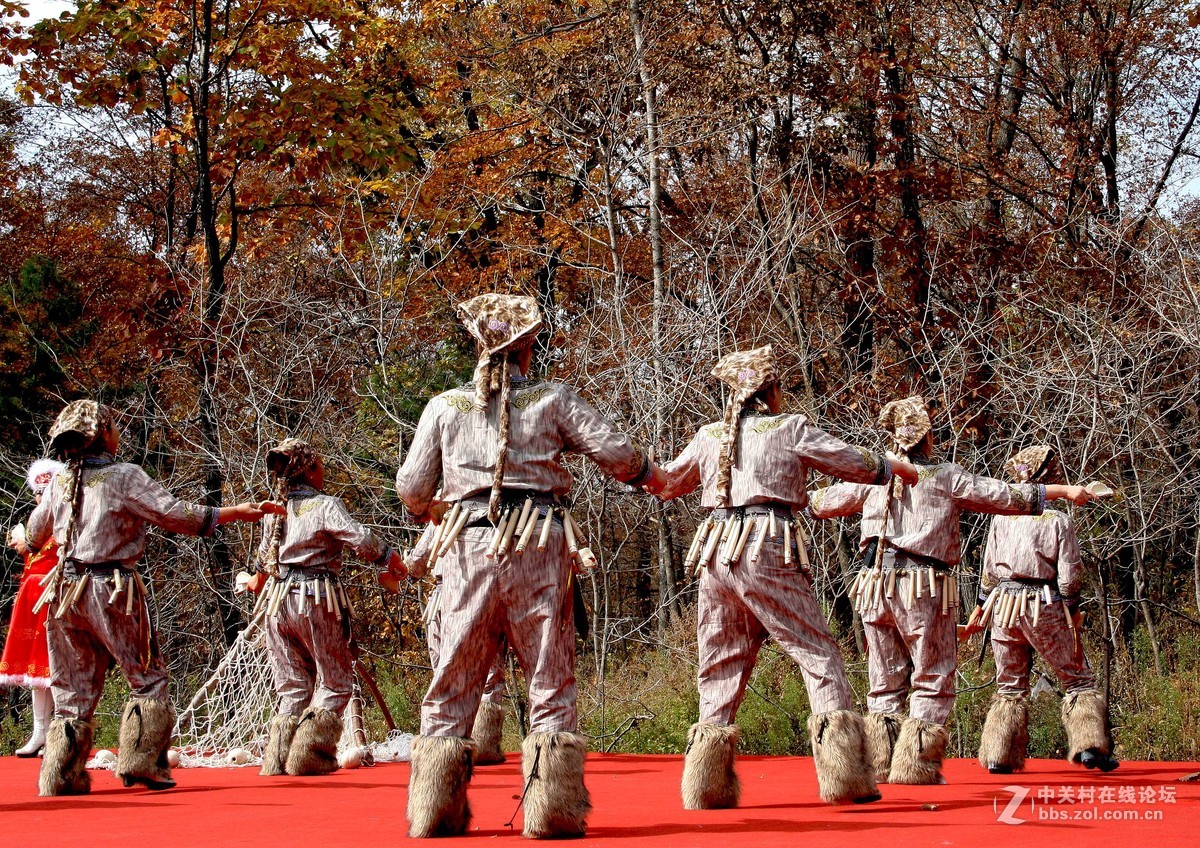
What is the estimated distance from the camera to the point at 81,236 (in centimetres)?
1881

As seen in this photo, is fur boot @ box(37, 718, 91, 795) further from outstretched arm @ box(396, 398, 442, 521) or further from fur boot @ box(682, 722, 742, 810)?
fur boot @ box(682, 722, 742, 810)

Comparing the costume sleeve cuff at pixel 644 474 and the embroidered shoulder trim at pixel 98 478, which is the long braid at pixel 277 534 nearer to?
the embroidered shoulder trim at pixel 98 478

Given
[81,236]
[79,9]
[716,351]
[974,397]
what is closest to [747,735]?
[716,351]

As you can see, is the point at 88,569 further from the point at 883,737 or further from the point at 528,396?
the point at 883,737

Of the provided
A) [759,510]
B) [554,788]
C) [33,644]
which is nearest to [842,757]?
[759,510]

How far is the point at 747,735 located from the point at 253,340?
19.6 feet

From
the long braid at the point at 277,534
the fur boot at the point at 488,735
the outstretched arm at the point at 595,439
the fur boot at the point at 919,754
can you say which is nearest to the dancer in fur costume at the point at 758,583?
the outstretched arm at the point at 595,439

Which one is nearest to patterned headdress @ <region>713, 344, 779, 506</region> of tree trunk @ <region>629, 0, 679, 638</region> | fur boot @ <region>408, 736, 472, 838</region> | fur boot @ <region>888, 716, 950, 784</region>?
fur boot @ <region>408, 736, 472, 838</region>

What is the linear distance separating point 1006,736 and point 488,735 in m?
3.05

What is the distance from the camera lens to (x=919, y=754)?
277 inches

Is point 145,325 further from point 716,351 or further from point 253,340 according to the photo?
point 716,351

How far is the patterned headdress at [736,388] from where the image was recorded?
6.04m

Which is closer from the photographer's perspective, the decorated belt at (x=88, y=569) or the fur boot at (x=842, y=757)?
the fur boot at (x=842, y=757)

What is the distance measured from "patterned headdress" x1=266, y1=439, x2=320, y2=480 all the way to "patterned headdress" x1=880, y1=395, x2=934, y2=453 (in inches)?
124
